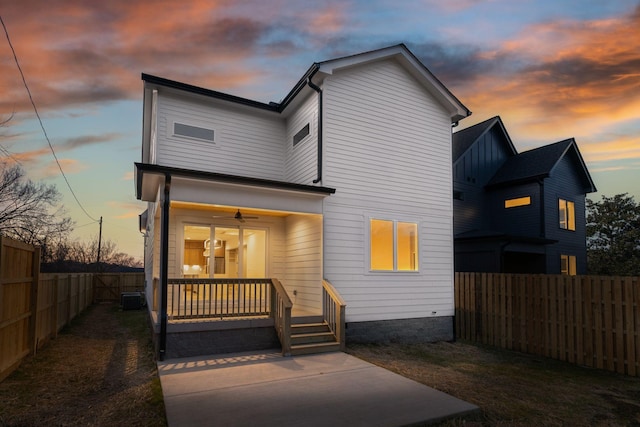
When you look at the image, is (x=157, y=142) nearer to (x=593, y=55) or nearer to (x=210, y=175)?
(x=210, y=175)

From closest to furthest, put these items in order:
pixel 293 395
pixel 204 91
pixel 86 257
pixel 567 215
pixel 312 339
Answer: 1. pixel 293 395
2. pixel 312 339
3. pixel 204 91
4. pixel 567 215
5. pixel 86 257

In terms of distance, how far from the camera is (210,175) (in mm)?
7613

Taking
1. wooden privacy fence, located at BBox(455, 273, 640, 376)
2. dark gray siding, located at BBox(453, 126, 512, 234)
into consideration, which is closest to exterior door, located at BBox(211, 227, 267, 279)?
wooden privacy fence, located at BBox(455, 273, 640, 376)

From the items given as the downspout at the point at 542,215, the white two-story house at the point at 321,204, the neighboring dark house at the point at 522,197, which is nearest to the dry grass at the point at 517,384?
the white two-story house at the point at 321,204

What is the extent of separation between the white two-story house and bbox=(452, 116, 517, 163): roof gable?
265 inches

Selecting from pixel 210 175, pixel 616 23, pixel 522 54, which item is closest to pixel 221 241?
pixel 210 175

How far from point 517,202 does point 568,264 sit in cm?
400

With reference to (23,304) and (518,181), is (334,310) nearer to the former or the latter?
(23,304)

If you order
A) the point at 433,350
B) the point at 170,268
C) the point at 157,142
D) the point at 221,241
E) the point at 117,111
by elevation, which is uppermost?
the point at 117,111

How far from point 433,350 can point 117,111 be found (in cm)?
1466

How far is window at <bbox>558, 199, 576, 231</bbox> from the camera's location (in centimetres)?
1853

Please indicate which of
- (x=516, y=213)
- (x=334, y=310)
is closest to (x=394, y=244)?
(x=334, y=310)

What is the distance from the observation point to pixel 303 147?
10.6 meters

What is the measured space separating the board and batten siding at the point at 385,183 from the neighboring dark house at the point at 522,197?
5507 millimetres
